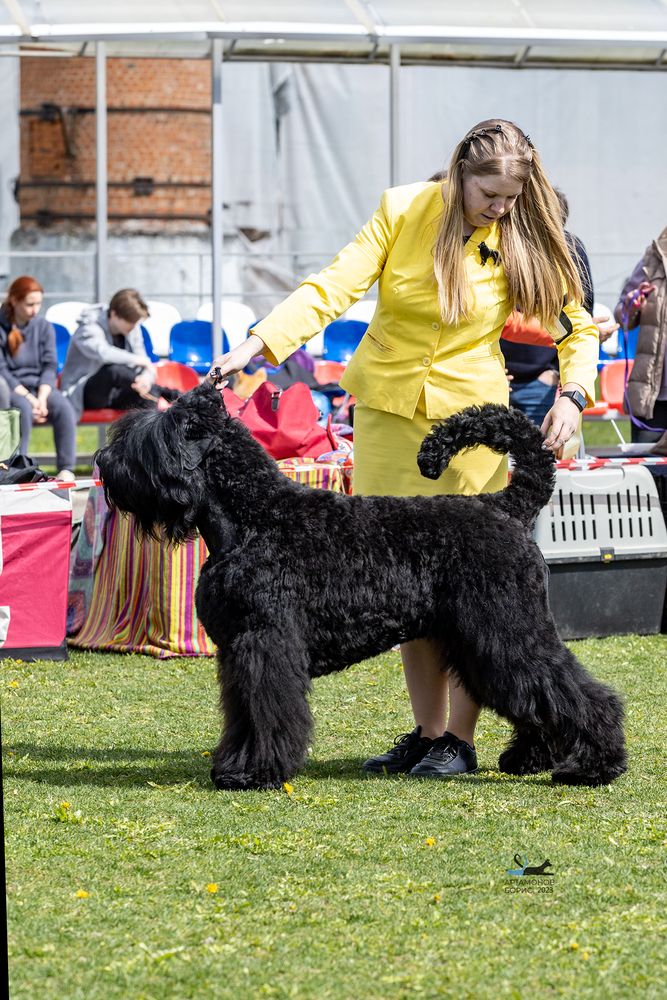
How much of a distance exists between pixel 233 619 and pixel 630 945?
1380 millimetres

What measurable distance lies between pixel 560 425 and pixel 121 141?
63.4 ft

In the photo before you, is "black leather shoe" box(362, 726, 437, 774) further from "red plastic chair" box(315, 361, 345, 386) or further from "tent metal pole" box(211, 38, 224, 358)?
"red plastic chair" box(315, 361, 345, 386)

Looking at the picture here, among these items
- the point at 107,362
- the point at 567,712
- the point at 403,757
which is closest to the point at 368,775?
the point at 403,757

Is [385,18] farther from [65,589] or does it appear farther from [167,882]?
[167,882]

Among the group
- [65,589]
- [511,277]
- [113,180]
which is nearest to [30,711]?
[65,589]

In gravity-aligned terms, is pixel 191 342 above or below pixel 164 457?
above

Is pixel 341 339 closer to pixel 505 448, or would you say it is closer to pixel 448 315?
pixel 448 315

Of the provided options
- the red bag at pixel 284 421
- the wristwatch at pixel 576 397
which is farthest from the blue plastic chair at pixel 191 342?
the wristwatch at pixel 576 397

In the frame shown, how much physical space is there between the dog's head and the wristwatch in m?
0.99

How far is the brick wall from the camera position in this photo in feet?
69.3

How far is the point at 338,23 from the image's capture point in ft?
29.3

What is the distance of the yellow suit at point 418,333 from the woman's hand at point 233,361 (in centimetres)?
25

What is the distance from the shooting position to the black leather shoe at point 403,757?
3848 mm

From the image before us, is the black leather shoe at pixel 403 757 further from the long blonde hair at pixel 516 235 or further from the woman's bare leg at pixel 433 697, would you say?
the long blonde hair at pixel 516 235
